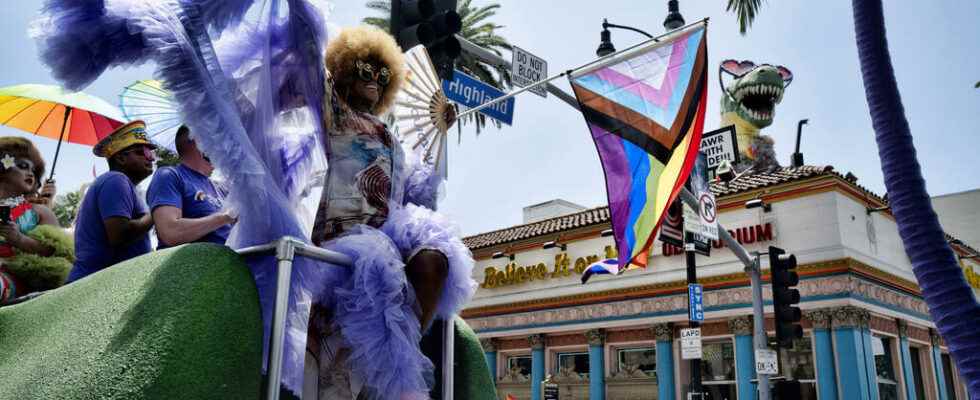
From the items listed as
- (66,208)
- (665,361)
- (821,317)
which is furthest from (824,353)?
(66,208)

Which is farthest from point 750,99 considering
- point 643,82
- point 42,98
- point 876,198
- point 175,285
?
point 175,285

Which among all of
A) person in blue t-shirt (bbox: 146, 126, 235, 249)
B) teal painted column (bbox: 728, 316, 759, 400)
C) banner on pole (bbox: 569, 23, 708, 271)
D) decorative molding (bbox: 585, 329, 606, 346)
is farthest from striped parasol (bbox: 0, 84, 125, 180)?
decorative molding (bbox: 585, 329, 606, 346)

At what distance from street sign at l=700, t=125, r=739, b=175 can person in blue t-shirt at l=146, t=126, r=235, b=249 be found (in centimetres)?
1400

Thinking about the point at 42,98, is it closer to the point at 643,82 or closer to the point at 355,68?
the point at 355,68

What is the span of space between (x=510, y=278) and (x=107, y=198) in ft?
70.8

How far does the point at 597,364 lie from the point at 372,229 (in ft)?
63.5

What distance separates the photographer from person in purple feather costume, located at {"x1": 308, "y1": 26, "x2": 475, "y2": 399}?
233cm

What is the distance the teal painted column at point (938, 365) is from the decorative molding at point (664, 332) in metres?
7.72

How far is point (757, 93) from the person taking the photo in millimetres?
25781

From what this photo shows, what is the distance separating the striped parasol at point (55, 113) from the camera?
5.08m

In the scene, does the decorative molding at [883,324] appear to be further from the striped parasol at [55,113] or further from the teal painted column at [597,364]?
the striped parasol at [55,113]

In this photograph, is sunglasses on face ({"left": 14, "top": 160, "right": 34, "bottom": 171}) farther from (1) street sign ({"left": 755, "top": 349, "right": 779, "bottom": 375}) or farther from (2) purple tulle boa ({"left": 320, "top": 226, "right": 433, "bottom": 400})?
(1) street sign ({"left": 755, "top": 349, "right": 779, "bottom": 375})

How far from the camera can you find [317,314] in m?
2.44

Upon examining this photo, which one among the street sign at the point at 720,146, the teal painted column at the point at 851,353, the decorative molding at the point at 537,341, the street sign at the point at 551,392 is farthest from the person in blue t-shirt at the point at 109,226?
the decorative molding at the point at 537,341
